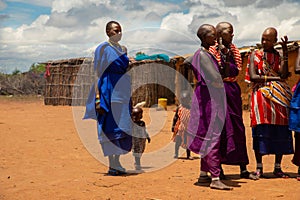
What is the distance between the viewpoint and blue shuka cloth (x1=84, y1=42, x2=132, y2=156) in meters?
Result: 5.36

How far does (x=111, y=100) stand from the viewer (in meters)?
5.39

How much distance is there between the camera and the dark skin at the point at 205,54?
4508 mm

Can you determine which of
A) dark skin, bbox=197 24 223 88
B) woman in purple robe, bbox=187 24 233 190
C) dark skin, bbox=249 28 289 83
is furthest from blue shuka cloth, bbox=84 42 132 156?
dark skin, bbox=249 28 289 83

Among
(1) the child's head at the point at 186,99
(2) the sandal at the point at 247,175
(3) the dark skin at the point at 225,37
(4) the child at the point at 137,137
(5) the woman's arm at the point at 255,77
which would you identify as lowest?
(2) the sandal at the point at 247,175

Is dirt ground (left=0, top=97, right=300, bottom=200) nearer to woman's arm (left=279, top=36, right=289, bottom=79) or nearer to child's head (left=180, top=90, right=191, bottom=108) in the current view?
child's head (left=180, top=90, right=191, bottom=108)

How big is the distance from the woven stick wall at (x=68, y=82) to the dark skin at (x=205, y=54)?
1603 cm

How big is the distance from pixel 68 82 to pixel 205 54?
17636 mm

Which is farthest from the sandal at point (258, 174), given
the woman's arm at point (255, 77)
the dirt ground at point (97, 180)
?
the woman's arm at point (255, 77)

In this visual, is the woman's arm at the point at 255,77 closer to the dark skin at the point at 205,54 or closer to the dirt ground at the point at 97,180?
the dark skin at the point at 205,54

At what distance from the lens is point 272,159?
257 inches

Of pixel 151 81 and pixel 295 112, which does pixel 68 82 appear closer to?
pixel 151 81

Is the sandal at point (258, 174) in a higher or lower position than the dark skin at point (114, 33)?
lower

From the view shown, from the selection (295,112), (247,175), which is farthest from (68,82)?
(295,112)

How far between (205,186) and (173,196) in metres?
0.60
